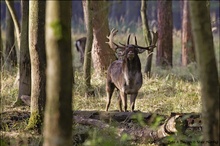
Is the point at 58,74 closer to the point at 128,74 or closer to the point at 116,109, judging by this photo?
the point at 128,74

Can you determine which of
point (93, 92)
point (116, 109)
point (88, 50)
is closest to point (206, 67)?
point (116, 109)

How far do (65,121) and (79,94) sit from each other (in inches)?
332

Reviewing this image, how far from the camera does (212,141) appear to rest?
4.74 m

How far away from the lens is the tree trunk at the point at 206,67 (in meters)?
4.49

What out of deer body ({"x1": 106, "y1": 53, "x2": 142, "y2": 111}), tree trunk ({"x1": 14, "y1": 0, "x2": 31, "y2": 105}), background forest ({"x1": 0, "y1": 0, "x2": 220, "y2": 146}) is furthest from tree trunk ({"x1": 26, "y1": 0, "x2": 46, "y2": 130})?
deer body ({"x1": 106, "y1": 53, "x2": 142, "y2": 111})

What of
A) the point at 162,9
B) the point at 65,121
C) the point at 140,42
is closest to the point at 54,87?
the point at 65,121

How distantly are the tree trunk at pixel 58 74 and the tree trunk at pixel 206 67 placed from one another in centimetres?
98

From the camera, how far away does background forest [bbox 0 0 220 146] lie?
4262 millimetres

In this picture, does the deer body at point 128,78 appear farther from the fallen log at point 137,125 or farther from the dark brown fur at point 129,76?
the fallen log at point 137,125

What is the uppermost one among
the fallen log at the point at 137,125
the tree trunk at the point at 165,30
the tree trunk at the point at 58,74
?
the tree trunk at the point at 165,30

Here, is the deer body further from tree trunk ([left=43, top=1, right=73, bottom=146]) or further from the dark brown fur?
tree trunk ([left=43, top=1, right=73, bottom=146])

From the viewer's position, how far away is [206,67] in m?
4.59

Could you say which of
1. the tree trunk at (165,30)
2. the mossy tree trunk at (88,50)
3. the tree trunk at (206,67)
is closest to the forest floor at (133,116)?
the mossy tree trunk at (88,50)

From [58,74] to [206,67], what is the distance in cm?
117
